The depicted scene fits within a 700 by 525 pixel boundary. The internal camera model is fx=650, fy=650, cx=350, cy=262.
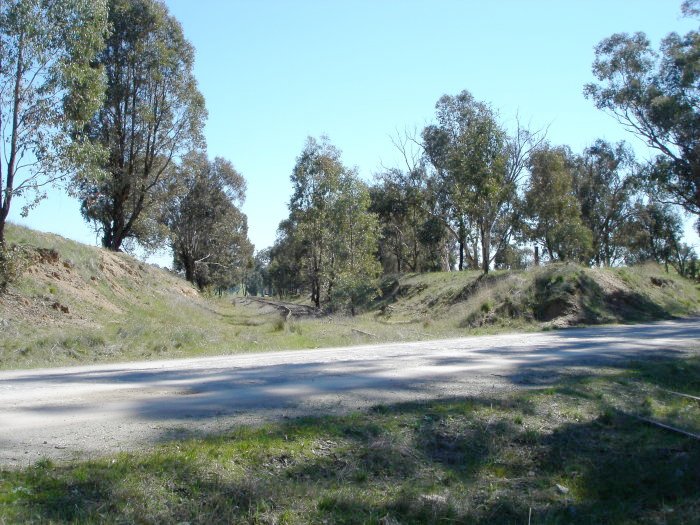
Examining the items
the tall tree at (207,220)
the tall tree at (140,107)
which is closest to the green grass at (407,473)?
the tall tree at (140,107)

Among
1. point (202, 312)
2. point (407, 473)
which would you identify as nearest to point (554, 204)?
point (202, 312)

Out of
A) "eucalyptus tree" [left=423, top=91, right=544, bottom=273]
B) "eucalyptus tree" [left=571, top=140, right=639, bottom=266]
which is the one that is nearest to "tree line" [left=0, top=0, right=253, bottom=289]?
"eucalyptus tree" [left=423, top=91, right=544, bottom=273]

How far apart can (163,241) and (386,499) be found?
35761 millimetres

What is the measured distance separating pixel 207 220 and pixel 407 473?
169 ft

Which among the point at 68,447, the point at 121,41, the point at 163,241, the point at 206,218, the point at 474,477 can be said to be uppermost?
the point at 121,41

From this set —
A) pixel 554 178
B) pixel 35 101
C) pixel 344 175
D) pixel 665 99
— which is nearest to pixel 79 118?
pixel 35 101

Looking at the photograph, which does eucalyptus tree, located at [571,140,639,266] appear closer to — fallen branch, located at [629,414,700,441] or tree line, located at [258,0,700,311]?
tree line, located at [258,0,700,311]

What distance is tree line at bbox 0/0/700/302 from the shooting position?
67.7 ft

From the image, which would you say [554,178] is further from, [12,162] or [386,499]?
[386,499]

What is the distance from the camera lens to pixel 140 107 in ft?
107

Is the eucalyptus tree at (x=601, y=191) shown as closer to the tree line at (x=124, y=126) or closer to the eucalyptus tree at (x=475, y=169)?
the eucalyptus tree at (x=475, y=169)

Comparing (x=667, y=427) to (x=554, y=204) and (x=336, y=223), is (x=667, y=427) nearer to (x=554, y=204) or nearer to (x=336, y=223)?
(x=336, y=223)

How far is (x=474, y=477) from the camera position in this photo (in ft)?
25.7

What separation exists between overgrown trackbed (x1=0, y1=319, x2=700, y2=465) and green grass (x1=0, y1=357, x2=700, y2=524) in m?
0.72
